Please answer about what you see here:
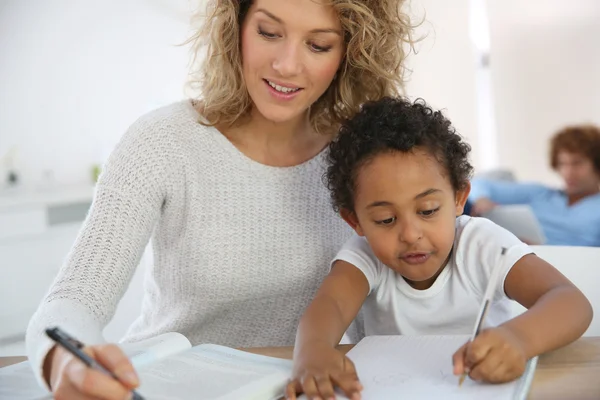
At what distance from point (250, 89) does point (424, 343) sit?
596 mm

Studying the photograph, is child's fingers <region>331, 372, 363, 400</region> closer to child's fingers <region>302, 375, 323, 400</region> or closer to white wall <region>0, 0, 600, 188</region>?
child's fingers <region>302, 375, 323, 400</region>

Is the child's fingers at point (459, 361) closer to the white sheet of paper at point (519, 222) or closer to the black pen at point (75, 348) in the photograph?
the black pen at point (75, 348)

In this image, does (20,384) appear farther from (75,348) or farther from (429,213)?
(429,213)

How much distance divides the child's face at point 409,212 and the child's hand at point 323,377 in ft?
0.88

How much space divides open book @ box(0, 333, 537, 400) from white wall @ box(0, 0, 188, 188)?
305 centimetres

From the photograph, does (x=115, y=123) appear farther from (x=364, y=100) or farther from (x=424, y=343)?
(x=424, y=343)

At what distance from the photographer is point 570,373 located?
2.85ft

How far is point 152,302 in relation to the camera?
1403 millimetres

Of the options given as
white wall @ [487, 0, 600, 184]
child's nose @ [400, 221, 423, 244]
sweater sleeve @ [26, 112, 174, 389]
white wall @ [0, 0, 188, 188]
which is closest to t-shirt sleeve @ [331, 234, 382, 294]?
child's nose @ [400, 221, 423, 244]

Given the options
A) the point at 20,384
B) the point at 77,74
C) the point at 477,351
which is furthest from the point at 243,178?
the point at 77,74

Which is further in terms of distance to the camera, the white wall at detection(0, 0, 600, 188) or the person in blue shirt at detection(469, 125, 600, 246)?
the person in blue shirt at detection(469, 125, 600, 246)

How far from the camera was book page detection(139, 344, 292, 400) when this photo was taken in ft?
2.74

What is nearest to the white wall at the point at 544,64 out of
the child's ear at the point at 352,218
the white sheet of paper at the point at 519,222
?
the white sheet of paper at the point at 519,222

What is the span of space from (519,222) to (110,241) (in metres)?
2.89
